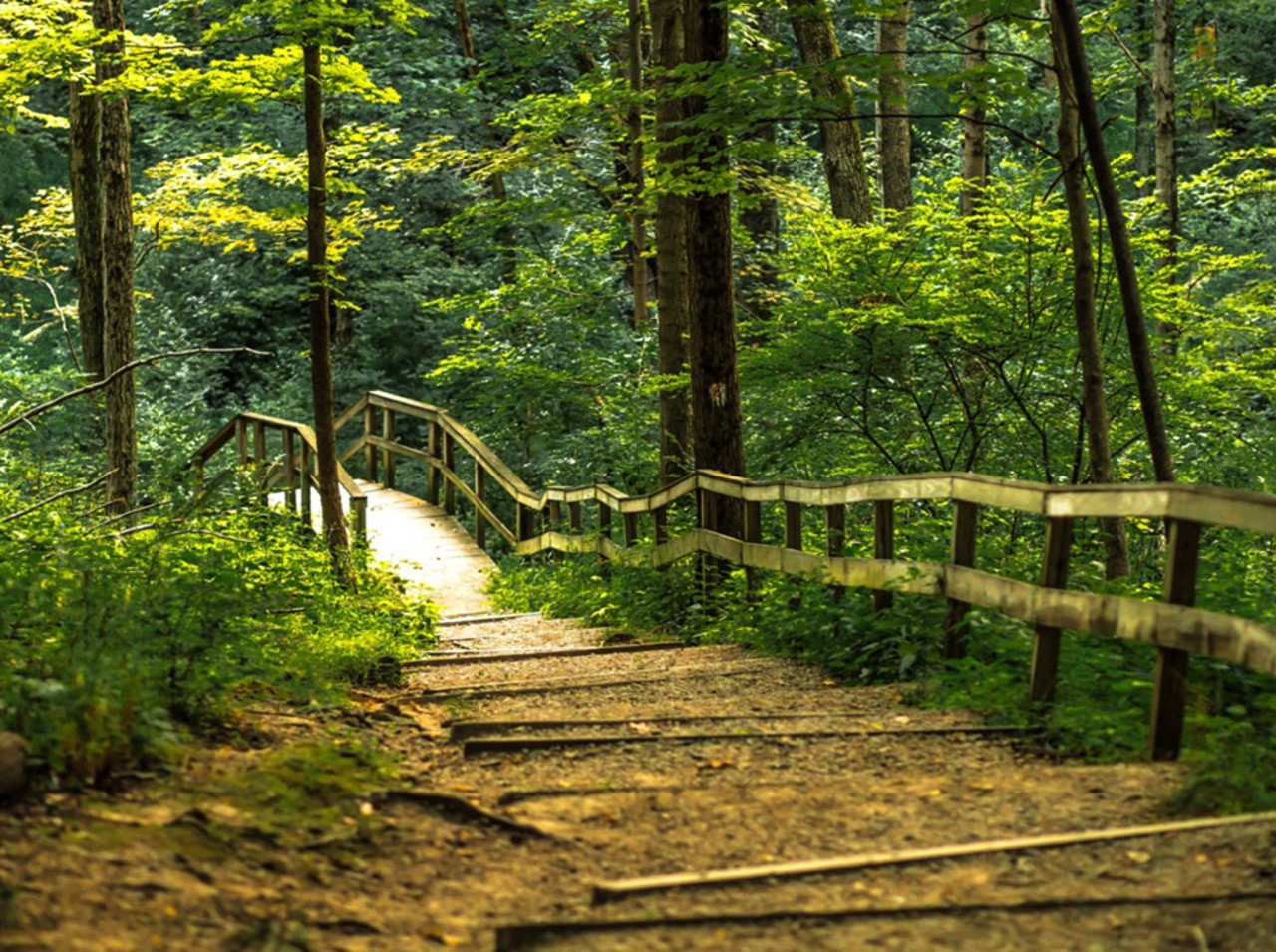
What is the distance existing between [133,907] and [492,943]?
849 mm

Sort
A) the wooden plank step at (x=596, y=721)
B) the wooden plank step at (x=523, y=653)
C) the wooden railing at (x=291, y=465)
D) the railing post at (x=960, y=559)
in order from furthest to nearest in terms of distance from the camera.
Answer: the wooden railing at (x=291, y=465), the wooden plank step at (x=523, y=653), the railing post at (x=960, y=559), the wooden plank step at (x=596, y=721)

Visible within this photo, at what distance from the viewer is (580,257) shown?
22.7 m

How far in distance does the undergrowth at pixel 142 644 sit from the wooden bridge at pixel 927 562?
2.61 meters

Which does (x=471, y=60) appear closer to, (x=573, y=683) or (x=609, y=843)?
(x=573, y=683)

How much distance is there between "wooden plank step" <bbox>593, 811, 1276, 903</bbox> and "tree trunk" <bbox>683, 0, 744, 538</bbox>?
23.1 ft

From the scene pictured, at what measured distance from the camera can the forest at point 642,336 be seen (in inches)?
259

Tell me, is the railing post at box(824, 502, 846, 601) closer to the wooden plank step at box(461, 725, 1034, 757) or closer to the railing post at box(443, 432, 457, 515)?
the wooden plank step at box(461, 725, 1034, 757)

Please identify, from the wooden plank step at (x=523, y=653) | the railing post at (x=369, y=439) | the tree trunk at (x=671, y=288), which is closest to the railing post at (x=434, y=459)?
the railing post at (x=369, y=439)

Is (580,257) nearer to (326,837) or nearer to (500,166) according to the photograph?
(500,166)

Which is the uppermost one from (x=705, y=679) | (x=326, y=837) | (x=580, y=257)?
(x=580, y=257)

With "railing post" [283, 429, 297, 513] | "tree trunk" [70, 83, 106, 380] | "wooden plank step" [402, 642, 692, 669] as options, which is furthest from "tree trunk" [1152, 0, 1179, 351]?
"tree trunk" [70, 83, 106, 380]

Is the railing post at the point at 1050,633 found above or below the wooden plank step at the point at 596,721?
above

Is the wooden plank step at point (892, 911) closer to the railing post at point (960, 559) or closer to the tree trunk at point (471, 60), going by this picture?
the railing post at point (960, 559)

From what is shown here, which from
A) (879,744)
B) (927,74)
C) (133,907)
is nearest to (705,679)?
(879,744)
